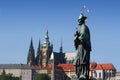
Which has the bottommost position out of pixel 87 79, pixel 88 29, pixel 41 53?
pixel 87 79

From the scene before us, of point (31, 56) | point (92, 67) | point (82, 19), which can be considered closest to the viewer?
point (82, 19)

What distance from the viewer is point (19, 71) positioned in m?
163

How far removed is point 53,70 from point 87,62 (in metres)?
136

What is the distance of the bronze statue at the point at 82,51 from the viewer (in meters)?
15.0

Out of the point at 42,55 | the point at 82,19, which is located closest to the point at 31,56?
the point at 42,55

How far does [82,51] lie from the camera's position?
15320 millimetres

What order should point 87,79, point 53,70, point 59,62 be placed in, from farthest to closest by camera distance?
point 59,62
point 53,70
point 87,79

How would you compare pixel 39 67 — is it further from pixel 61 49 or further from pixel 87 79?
pixel 87 79

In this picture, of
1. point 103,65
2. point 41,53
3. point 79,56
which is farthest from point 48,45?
point 79,56

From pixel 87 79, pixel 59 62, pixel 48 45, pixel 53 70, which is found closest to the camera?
pixel 87 79

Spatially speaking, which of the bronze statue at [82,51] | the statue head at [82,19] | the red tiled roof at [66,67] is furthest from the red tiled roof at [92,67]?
the bronze statue at [82,51]

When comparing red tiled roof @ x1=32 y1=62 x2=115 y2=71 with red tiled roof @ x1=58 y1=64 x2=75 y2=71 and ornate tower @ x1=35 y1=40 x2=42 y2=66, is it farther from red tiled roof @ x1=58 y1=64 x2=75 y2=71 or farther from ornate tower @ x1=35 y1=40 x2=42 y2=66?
ornate tower @ x1=35 y1=40 x2=42 y2=66

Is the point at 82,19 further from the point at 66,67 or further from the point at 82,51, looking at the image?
the point at 66,67

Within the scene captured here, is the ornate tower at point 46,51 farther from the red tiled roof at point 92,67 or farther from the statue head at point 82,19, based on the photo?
the statue head at point 82,19
